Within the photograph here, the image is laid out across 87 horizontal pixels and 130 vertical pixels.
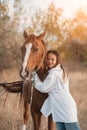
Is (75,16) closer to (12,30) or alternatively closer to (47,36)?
(47,36)

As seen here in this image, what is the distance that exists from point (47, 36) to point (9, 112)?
78 cm

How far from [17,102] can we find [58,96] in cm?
55

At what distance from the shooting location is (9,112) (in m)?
3.71

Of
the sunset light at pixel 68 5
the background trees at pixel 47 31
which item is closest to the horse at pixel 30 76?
the background trees at pixel 47 31

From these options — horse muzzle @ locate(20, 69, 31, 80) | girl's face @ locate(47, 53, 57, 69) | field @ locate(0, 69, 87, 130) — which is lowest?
field @ locate(0, 69, 87, 130)

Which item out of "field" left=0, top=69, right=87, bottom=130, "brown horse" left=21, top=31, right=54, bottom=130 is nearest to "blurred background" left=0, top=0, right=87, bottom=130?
"field" left=0, top=69, right=87, bottom=130

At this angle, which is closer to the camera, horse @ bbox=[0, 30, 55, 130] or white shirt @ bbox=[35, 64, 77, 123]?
white shirt @ bbox=[35, 64, 77, 123]

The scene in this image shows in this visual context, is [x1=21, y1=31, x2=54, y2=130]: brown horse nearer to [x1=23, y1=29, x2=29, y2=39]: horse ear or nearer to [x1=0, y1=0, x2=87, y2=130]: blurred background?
[x1=23, y1=29, x2=29, y2=39]: horse ear

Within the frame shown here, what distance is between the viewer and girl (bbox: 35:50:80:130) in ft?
10.7

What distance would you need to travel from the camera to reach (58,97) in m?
3.29

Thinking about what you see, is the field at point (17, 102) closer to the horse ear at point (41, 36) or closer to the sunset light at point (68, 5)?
the horse ear at point (41, 36)

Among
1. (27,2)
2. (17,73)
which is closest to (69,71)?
(17,73)

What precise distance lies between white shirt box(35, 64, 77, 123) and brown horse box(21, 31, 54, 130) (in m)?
0.17

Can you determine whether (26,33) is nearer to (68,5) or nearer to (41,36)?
(41,36)
